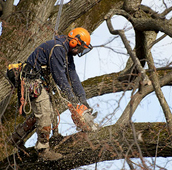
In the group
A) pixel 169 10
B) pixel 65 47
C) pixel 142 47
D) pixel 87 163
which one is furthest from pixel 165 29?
pixel 87 163

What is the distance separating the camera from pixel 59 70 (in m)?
4.59

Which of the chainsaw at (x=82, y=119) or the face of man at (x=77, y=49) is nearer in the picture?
the chainsaw at (x=82, y=119)

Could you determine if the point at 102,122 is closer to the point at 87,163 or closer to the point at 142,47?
the point at 87,163

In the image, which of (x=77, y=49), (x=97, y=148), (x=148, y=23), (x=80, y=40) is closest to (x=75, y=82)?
(x=77, y=49)

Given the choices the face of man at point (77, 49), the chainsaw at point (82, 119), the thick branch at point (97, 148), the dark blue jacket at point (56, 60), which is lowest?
the thick branch at point (97, 148)

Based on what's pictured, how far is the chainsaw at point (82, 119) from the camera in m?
4.47

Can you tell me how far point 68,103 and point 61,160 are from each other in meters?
0.83

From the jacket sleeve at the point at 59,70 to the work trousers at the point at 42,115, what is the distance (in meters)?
0.28

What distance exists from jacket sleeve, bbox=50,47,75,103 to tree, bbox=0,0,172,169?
35 centimetres

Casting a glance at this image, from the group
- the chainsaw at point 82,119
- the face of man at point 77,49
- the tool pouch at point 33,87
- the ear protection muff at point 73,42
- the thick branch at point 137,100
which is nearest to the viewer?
the chainsaw at point 82,119

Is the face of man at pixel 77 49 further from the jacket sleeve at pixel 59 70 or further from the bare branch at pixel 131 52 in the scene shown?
the bare branch at pixel 131 52

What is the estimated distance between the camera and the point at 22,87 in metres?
4.64

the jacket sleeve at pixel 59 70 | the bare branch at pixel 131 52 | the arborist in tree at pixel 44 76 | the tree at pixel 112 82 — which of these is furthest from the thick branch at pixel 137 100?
the jacket sleeve at pixel 59 70

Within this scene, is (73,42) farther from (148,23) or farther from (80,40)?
(148,23)
